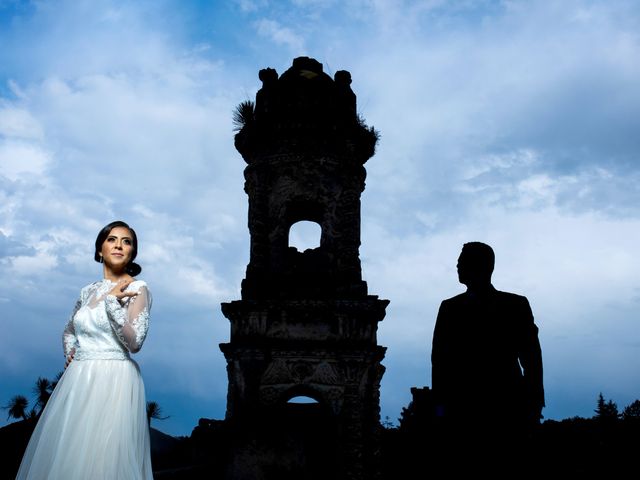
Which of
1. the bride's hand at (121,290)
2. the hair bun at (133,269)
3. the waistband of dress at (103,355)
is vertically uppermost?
the hair bun at (133,269)

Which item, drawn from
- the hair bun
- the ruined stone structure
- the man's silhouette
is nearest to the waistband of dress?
the hair bun

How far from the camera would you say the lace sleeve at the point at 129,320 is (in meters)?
4.11

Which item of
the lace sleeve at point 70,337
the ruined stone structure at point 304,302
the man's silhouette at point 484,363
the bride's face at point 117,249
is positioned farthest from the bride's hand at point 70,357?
A: the ruined stone structure at point 304,302

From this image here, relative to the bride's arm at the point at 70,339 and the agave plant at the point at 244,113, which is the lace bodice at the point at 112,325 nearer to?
the bride's arm at the point at 70,339

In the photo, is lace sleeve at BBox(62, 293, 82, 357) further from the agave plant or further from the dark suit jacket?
the agave plant

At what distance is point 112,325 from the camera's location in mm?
4152

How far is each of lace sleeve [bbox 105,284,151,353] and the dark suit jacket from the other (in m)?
2.11

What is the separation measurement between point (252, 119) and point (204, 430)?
30.0ft

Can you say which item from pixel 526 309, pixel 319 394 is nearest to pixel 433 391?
pixel 526 309

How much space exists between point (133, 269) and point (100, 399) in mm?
1029

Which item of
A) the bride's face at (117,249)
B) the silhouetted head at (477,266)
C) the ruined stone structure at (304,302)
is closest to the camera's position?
the bride's face at (117,249)

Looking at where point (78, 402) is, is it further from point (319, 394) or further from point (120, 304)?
point (319, 394)

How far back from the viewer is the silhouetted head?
182 inches

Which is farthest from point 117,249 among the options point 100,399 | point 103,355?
point 100,399
